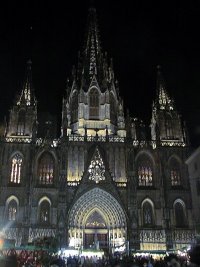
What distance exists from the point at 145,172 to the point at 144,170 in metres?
0.30

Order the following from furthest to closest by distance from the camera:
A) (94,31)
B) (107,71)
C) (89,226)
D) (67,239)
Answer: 1. (94,31)
2. (107,71)
3. (89,226)
4. (67,239)

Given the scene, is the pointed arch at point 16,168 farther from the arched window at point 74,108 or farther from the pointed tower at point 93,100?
the arched window at point 74,108

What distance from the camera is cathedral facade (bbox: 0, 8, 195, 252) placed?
4088 cm

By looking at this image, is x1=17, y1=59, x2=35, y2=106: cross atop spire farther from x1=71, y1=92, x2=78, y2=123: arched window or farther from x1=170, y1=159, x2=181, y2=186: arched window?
x1=170, y1=159, x2=181, y2=186: arched window

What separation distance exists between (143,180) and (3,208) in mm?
18240

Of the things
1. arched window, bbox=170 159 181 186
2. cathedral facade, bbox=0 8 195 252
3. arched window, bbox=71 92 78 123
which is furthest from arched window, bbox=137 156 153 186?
arched window, bbox=71 92 78 123

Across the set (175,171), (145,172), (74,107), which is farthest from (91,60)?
(175,171)

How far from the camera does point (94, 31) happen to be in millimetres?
57844

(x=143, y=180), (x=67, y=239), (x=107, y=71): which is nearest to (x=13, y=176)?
(x=67, y=239)

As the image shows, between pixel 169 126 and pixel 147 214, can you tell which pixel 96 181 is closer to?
pixel 147 214

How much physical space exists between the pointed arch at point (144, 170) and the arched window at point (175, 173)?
2.75m

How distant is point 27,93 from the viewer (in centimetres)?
4984

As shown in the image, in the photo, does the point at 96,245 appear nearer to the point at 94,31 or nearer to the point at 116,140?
the point at 116,140

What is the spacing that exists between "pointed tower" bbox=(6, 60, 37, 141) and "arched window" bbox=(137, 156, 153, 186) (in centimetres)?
1491
